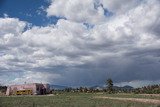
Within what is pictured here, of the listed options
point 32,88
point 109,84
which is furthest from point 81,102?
point 109,84

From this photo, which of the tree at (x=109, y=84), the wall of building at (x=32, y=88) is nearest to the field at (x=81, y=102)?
the wall of building at (x=32, y=88)

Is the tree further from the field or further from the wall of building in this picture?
the field

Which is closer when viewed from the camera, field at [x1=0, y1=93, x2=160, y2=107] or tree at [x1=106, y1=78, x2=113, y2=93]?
field at [x1=0, y1=93, x2=160, y2=107]

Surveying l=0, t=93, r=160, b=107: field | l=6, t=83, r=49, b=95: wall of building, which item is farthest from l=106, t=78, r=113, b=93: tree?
l=0, t=93, r=160, b=107: field

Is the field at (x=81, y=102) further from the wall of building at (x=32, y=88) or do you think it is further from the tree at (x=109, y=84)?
the tree at (x=109, y=84)

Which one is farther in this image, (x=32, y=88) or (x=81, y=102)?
(x=32, y=88)

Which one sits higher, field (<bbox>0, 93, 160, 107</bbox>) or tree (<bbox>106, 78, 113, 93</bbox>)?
tree (<bbox>106, 78, 113, 93</bbox>)

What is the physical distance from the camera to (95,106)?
49906 mm

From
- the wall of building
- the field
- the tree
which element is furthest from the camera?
the tree

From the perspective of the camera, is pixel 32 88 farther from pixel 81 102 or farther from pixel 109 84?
pixel 81 102

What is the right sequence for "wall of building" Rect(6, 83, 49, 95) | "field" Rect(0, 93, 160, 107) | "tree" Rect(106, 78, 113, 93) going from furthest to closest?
"tree" Rect(106, 78, 113, 93)
"wall of building" Rect(6, 83, 49, 95)
"field" Rect(0, 93, 160, 107)

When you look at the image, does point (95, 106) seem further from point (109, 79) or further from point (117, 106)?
point (109, 79)

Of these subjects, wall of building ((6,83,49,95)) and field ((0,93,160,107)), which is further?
wall of building ((6,83,49,95))

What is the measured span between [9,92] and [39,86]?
43.5ft
